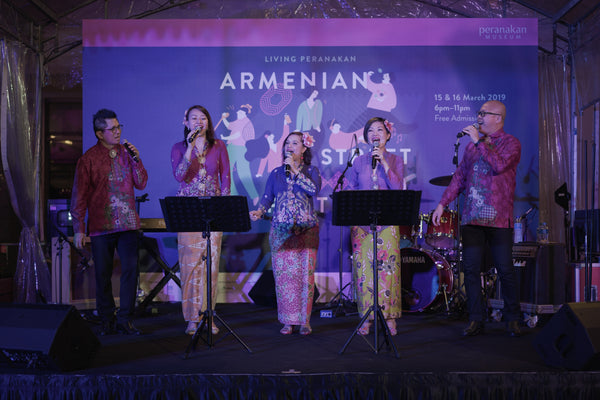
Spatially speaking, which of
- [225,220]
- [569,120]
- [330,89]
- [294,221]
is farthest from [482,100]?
[225,220]

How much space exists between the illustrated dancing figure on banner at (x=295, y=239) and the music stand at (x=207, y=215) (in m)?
0.73

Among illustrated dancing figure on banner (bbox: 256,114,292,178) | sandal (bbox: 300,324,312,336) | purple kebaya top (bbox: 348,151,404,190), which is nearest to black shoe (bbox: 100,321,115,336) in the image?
sandal (bbox: 300,324,312,336)

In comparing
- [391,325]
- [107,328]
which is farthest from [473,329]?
[107,328]

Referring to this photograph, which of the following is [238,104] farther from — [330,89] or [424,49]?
[424,49]

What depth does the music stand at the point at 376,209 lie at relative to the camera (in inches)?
141

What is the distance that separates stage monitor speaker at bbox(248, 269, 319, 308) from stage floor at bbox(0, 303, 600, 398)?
117 cm

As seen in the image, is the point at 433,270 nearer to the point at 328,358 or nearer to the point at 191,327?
the point at 328,358

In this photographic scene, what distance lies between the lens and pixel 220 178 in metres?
4.66

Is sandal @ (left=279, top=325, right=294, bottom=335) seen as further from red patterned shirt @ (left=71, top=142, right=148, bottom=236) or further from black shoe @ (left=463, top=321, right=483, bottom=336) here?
red patterned shirt @ (left=71, top=142, right=148, bottom=236)

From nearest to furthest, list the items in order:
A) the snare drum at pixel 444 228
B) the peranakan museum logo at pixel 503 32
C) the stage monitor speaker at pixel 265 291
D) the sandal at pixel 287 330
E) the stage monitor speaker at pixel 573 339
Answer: the stage monitor speaker at pixel 573 339, the sandal at pixel 287 330, the snare drum at pixel 444 228, the stage monitor speaker at pixel 265 291, the peranakan museum logo at pixel 503 32

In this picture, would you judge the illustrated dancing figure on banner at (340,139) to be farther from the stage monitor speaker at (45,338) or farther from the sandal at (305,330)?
the stage monitor speaker at (45,338)

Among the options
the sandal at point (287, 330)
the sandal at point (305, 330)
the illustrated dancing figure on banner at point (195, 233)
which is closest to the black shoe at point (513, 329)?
the sandal at point (305, 330)

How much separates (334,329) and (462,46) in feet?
13.5

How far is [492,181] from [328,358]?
206cm
